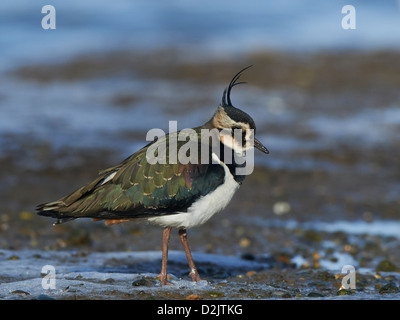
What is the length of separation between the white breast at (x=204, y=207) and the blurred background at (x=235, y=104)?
2.26 meters

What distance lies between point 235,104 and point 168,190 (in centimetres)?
937

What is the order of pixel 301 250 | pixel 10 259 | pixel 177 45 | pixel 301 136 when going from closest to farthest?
pixel 10 259, pixel 301 250, pixel 301 136, pixel 177 45

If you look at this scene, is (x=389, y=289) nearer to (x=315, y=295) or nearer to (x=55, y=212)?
(x=315, y=295)

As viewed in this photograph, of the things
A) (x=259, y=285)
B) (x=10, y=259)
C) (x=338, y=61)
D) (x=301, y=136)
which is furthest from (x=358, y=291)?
(x=338, y=61)

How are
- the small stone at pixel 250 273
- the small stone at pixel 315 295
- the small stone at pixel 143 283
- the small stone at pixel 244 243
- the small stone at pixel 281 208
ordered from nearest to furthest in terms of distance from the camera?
the small stone at pixel 315 295 < the small stone at pixel 143 283 < the small stone at pixel 250 273 < the small stone at pixel 244 243 < the small stone at pixel 281 208

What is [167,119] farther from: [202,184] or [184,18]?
[184,18]

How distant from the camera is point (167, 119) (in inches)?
542

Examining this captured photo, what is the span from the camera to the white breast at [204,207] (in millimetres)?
5613

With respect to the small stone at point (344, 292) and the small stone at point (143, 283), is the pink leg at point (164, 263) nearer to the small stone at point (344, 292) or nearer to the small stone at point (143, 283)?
the small stone at point (143, 283)

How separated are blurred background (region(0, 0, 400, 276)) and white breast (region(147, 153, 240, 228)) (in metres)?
2.26

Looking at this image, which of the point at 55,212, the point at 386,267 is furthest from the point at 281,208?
the point at 55,212

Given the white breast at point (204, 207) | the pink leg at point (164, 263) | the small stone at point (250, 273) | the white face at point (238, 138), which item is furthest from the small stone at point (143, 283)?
the white face at point (238, 138)

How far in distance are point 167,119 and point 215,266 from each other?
278 inches

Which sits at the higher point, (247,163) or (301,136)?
(301,136)
